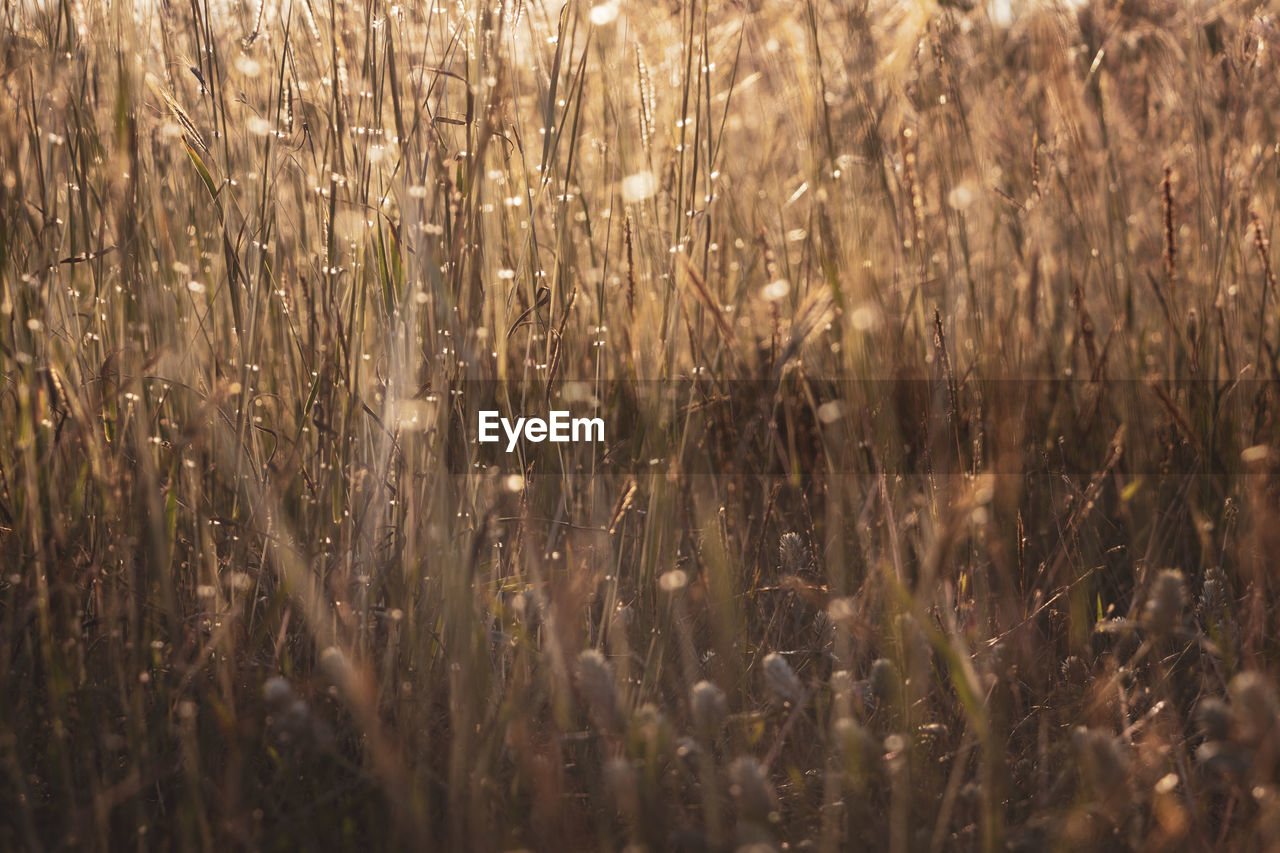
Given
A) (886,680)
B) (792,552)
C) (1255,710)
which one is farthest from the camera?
(792,552)

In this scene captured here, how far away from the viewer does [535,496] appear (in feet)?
3.75

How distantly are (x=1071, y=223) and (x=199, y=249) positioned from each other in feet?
4.32

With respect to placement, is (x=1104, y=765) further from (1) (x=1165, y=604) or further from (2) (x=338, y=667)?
(2) (x=338, y=667)

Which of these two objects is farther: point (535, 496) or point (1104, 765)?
point (535, 496)

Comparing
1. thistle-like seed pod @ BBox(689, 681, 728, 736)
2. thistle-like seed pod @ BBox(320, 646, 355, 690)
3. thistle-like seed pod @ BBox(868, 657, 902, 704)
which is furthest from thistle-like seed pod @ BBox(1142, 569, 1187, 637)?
thistle-like seed pod @ BBox(320, 646, 355, 690)

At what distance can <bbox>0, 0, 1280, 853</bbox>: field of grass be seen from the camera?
778mm

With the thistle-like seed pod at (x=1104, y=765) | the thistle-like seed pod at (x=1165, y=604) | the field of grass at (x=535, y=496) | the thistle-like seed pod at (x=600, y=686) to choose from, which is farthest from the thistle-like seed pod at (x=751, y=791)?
the thistle-like seed pod at (x=1165, y=604)

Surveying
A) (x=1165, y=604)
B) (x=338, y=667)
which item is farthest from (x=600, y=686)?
(x=1165, y=604)

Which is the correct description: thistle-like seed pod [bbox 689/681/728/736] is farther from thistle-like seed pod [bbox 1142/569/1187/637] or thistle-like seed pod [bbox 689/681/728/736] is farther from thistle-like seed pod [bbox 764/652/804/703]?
thistle-like seed pod [bbox 1142/569/1187/637]

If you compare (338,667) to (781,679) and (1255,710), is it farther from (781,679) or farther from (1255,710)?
(1255,710)

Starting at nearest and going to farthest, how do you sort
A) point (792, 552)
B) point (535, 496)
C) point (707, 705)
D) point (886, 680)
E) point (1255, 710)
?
point (1255, 710) < point (707, 705) < point (886, 680) < point (792, 552) < point (535, 496)

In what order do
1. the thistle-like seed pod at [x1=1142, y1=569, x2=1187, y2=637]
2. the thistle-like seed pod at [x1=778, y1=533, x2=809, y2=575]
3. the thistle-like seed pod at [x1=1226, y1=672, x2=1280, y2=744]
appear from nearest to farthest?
1. the thistle-like seed pod at [x1=1226, y1=672, x2=1280, y2=744]
2. the thistle-like seed pod at [x1=1142, y1=569, x2=1187, y2=637]
3. the thistle-like seed pod at [x1=778, y1=533, x2=809, y2=575]

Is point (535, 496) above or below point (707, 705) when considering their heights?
above

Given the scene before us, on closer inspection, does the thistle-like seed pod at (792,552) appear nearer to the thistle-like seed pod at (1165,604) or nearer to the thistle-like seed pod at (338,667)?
the thistle-like seed pod at (1165,604)
